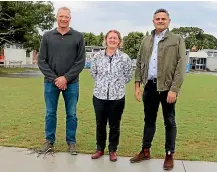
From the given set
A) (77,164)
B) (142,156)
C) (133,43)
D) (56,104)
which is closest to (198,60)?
(133,43)

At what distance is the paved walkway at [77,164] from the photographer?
4.68 meters

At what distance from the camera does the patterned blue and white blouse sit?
4.98 m

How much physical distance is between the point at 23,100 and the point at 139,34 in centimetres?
4831

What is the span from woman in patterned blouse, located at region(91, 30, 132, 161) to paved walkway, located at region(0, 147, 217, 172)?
19cm

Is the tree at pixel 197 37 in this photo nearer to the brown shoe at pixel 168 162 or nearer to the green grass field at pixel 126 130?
the green grass field at pixel 126 130

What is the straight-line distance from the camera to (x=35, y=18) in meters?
30.5

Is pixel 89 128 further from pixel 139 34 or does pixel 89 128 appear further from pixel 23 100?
pixel 139 34

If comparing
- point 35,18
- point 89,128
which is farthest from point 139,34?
point 89,128

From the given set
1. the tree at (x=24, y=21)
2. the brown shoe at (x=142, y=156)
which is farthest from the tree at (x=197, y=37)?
the brown shoe at (x=142, y=156)

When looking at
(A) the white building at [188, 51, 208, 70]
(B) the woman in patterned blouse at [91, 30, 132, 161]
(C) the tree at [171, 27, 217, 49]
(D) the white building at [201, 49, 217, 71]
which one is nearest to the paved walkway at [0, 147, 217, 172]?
(B) the woman in patterned blouse at [91, 30, 132, 161]

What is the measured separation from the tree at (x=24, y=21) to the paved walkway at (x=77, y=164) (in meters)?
24.6

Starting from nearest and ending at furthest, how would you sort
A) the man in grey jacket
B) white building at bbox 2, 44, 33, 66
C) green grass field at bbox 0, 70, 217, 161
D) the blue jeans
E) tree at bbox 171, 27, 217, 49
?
the man in grey jacket < the blue jeans < green grass field at bbox 0, 70, 217, 161 < white building at bbox 2, 44, 33, 66 < tree at bbox 171, 27, 217, 49

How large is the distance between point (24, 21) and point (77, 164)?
25346mm

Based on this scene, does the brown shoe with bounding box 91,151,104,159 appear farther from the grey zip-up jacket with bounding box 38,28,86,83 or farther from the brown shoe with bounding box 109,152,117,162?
the grey zip-up jacket with bounding box 38,28,86,83
